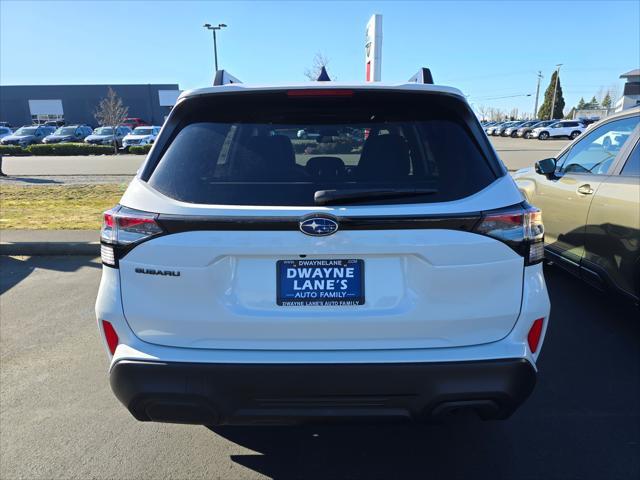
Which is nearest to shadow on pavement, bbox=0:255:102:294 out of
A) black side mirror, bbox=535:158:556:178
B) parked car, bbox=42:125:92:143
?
black side mirror, bbox=535:158:556:178

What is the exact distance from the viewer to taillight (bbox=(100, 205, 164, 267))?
194cm

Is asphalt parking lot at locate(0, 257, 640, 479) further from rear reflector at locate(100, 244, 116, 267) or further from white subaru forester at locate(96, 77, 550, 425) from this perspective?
rear reflector at locate(100, 244, 116, 267)

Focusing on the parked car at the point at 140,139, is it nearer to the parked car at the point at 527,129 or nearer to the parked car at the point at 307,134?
the parked car at the point at 307,134

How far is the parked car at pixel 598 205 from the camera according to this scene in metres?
3.64

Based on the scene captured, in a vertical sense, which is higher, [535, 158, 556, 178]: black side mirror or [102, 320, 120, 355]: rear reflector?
[535, 158, 556, 178]: black side mirror

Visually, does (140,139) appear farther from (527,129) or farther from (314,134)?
(527,129)

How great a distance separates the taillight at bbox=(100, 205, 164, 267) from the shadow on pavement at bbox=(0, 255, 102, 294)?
435 centimetres

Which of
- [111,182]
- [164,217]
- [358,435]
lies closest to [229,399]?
[164,217]

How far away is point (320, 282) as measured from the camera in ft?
6.29

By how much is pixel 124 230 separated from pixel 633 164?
3905mm

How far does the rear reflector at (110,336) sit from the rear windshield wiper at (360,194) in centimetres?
107

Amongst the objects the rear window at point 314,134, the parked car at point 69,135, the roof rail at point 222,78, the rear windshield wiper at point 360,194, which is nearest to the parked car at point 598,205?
the rear window at point 314,134

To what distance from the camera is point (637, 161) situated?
3.78 metres

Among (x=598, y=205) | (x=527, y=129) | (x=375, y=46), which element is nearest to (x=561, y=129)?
(x=527, y=129)
